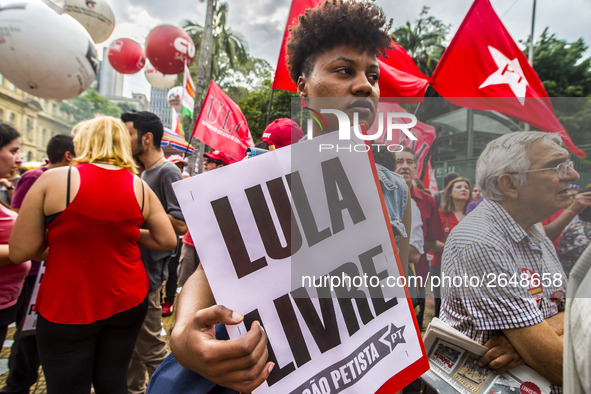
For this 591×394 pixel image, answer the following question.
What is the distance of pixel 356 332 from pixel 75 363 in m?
1.46

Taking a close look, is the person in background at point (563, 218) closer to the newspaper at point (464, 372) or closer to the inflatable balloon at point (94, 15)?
the newspaper at point (464, 372)

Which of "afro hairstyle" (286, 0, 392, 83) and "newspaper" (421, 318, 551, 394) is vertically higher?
"afro hairstyle" (286, 0, 392, 83)

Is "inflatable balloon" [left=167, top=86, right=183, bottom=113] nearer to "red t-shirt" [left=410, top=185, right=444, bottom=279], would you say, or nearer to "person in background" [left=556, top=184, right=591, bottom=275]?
"red t-shirt" [left=410, top=185, right=444, bottom=279]

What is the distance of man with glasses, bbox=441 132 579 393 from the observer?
1.03m

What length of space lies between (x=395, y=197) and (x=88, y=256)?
55.0 inches

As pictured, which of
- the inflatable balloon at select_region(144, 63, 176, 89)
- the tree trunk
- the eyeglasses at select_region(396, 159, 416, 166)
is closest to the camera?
the eyeglasses at select_region(396, 159, 416, 166)

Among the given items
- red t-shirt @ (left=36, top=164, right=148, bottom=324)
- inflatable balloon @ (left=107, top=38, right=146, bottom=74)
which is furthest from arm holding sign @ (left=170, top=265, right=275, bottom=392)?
inflatable balloon @ (left=107, top=38, right=146, bottom=74)

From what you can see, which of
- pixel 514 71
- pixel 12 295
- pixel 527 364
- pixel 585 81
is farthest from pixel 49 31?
pixel 585 81

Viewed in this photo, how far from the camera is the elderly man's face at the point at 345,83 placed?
96cm

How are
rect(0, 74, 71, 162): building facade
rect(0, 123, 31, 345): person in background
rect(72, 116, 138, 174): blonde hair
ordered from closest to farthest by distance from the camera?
rect(72, 116, 138, 174): blonde hair
rect(0, 123, 31, 345): person in background
rect(0, 74, 71, 162): building facade

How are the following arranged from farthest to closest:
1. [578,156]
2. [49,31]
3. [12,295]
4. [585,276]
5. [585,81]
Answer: [585,81]
[578,156]
[49,31]
[12,295]
[585,276]

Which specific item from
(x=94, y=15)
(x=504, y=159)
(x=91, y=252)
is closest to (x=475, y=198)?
(x=504, y=159)

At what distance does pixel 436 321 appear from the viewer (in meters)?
1.19

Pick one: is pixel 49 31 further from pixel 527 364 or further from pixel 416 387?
pixel 416 387
